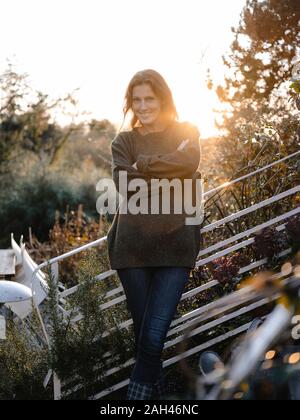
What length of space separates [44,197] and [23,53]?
3.03m

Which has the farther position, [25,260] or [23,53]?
Result: [23,53]

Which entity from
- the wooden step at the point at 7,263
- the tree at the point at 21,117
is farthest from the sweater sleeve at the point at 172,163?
the tree at the point at 21,117

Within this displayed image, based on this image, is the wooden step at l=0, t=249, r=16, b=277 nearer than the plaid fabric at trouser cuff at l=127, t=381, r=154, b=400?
No

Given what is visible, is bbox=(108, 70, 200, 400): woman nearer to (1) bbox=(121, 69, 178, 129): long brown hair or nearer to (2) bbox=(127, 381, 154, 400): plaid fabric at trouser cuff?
(2) bbox=(127, 381, 154, 400): plaid fabric at trouser cuff

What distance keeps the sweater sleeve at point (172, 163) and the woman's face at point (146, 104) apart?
0.82ft

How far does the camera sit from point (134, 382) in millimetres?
3049

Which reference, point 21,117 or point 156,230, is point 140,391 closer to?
point 156,230

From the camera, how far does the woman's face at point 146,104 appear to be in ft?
10.9

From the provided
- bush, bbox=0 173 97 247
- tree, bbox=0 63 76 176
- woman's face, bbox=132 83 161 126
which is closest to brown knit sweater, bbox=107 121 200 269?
woman's face, bbox=132 83 161 126

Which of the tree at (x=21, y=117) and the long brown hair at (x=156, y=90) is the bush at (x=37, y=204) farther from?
the long brown hair at (x=156, y=90)

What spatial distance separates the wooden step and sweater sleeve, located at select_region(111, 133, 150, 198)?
9.84 ft

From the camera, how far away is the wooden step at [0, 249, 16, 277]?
19.8 ft

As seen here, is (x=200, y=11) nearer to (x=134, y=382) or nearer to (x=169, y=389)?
(x=169, y=389)
